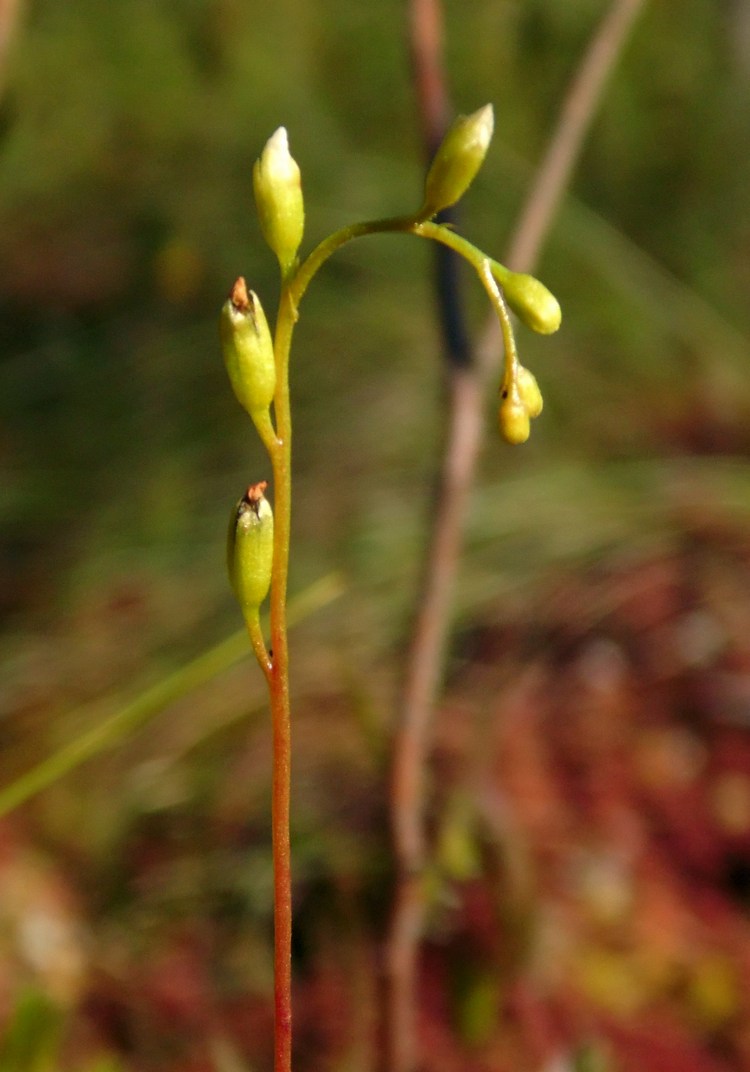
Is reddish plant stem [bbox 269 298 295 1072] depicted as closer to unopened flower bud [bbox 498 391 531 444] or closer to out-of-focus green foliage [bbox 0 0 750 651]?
unopened flower bud [bbox 498 391 531 444]

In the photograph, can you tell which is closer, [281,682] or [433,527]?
[281,682]

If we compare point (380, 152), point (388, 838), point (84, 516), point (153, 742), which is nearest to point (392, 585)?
point (153, 742)

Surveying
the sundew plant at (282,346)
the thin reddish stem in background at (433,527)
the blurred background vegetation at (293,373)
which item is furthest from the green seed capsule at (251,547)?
the blurred background vegetation at (293,373)

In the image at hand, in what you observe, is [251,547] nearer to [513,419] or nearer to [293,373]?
[513,419]

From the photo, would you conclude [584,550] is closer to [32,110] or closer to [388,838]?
[388,838]

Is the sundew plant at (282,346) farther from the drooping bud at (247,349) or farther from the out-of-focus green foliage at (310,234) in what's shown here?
the out-of-focus green foliage at (310,234)

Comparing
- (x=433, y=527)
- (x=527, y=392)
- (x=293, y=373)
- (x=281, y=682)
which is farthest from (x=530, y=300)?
(x=293, y=373)

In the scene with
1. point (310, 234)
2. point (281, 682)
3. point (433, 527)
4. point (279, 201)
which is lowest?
point (310, 234)
